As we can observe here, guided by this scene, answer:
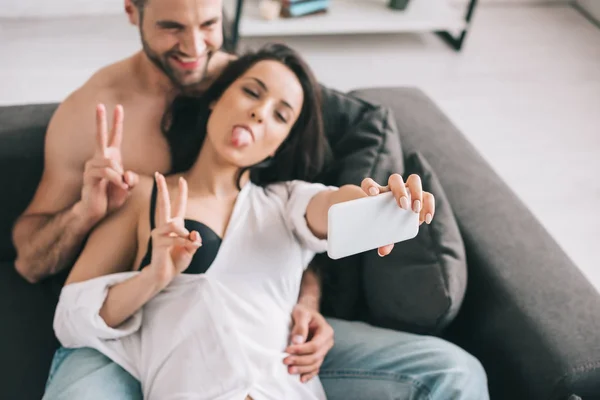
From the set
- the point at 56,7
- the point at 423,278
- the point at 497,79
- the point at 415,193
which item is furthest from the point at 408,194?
the point at 56,7

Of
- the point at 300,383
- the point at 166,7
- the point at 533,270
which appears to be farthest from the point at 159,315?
the point at 533,270

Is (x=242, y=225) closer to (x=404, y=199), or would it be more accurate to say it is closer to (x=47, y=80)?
(x=404, y=199)

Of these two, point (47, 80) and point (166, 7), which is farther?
point (47, 80)

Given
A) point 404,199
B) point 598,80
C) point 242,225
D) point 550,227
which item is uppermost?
point 404,199

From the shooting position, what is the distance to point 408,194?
100 centimetres

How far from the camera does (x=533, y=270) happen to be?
4.06 ft

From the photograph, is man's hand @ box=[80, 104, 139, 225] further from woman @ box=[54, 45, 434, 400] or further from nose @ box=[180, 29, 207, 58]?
nose @ box=[180, 29, 207, 58]

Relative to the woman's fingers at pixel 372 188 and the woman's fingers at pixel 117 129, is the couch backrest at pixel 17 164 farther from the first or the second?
the woman's fingers at pixel 372 188

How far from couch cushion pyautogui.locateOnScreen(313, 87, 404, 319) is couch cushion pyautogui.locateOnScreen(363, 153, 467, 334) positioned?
0.05 metres

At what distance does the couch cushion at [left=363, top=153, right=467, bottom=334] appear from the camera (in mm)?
1229

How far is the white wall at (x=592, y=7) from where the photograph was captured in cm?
334

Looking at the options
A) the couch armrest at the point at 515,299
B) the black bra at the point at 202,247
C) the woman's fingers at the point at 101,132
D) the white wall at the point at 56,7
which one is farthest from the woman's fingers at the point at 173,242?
the white wall at the point at 56,7

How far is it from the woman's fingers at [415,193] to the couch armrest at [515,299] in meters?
0.35

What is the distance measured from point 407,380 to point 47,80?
1.92 meters
